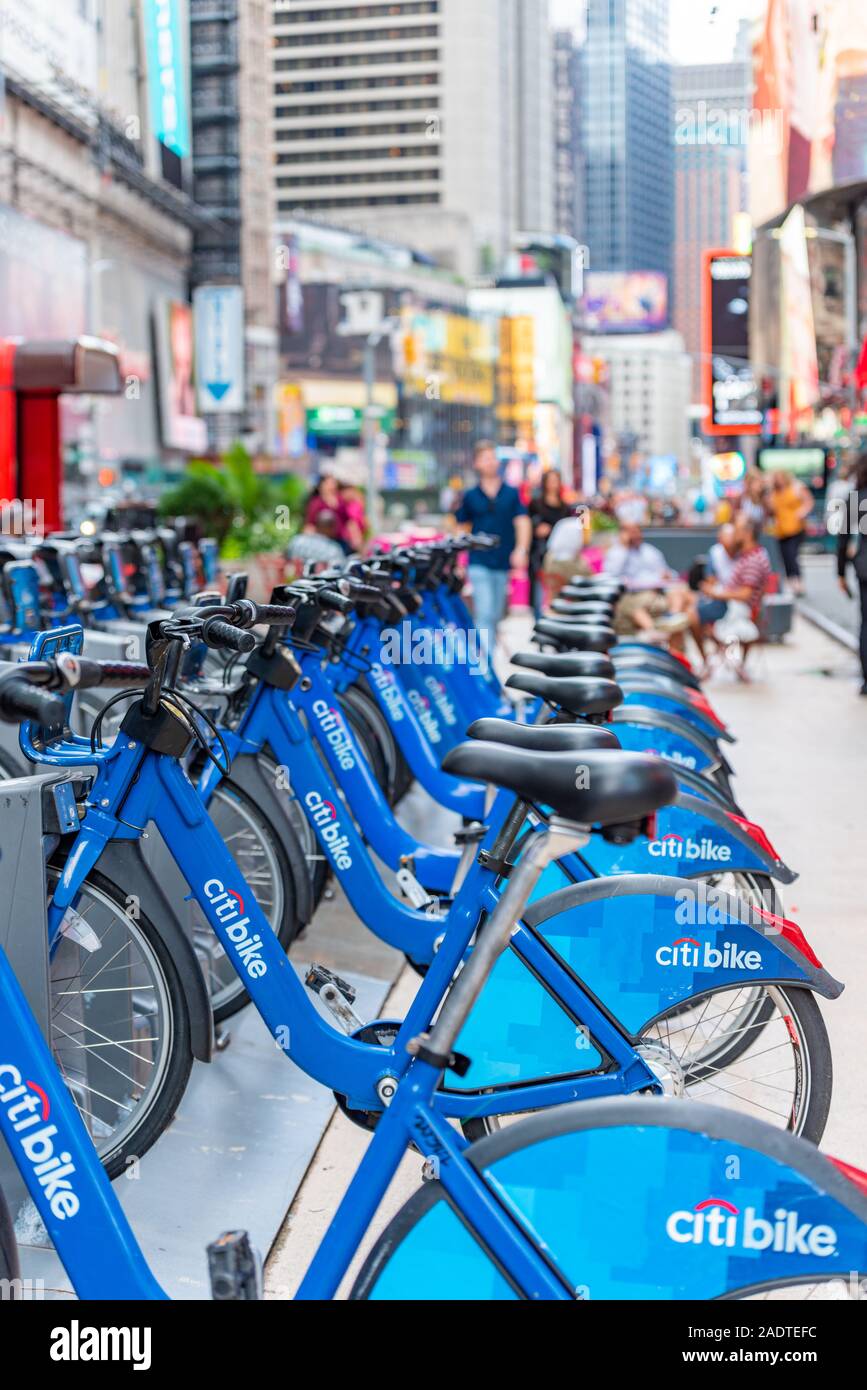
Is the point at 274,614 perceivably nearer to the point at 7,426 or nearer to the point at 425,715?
the point at 425,715

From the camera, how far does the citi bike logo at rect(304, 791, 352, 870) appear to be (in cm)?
411

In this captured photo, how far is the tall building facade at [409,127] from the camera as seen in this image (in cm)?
9506

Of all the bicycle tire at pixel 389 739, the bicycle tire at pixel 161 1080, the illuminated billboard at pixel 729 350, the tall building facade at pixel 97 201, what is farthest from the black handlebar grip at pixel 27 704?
the illuminated billboard at pixel 729 350

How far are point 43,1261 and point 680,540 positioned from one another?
70.5ft

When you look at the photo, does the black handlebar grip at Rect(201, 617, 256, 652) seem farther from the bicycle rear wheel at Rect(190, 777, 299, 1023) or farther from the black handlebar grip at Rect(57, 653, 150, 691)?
the bicycle rear wheel at Rect(190, 777, 299, 1023)

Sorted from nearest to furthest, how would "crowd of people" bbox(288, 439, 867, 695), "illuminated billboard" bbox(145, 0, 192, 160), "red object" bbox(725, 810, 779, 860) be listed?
1. "red object" bbox(725, 810, 779, 860)
2. "crowd of people" bbox(288, 439, 867, 695)
3. "illuminated billboard" bbox(145, 0, 192, 160)

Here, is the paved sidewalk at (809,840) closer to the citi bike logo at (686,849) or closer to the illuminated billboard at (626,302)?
the citi bike logo at (686,849)

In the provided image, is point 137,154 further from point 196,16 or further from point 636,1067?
point 636,1067

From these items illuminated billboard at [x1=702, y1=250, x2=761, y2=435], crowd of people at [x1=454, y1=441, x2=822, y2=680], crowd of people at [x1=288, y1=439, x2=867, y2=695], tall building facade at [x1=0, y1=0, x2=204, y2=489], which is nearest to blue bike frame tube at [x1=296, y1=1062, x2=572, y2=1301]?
crowd of people at [x1=288, y1=439, x2=867, y2=695]

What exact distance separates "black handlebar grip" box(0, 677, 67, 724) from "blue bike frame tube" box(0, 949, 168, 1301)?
1.24 feet

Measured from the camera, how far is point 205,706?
4.77 meters

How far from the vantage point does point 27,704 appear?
204cm

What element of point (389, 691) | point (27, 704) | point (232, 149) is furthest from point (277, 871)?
point (232, 149)

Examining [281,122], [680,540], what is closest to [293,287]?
[281,122]
